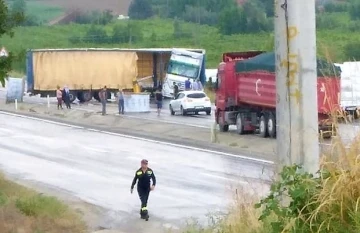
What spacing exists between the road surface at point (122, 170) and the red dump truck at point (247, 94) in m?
3.33

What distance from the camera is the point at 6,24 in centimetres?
1834

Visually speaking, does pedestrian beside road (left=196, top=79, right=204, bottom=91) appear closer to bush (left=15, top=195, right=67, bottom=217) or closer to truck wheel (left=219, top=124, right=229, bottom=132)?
truck wheel (left=219, top=124, right=229, bottom=132)

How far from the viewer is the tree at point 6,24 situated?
1784 centimetres

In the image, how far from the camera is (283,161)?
7043 mm

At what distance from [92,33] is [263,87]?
7413 centimetres

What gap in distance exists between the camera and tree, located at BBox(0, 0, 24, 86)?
17.8m

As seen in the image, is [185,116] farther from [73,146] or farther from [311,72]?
[311,72]

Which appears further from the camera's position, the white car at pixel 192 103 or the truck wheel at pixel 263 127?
the white car at pixel 192 103

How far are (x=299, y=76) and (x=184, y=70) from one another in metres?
51.5

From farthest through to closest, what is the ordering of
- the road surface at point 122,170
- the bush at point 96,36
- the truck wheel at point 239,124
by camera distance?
the bush at point 96,36 < the truck wheel at point 239,124 < the road surface at point 122,170

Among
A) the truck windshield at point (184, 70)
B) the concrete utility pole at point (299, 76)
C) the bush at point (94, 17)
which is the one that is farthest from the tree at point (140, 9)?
the concrete utility pole at point (299, 76)

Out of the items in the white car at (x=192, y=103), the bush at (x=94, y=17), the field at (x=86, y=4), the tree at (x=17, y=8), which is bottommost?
the white car at (x=192, y=103)

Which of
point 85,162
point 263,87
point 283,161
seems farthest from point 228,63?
point 283,161

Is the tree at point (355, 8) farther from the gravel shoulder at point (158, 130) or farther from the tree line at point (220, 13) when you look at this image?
the tree line at point (220, 13)
